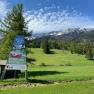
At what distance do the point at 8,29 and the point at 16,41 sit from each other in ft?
78.7

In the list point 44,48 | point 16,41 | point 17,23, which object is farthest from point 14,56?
point 44,48

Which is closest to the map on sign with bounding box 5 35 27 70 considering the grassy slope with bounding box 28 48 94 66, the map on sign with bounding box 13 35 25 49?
the map on sign with bounding box 13 35 25 49

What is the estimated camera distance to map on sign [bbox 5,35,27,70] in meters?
29.3

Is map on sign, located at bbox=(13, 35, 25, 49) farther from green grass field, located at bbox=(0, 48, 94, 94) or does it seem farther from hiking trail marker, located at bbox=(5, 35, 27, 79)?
green grass field, located at bbox=(0, 48, 94, 94)

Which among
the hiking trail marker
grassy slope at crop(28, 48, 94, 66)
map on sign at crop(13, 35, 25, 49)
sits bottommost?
grassy slope at crop(28, 48, 94, 66)

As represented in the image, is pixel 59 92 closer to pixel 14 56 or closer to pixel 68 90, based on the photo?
pixel 68 90

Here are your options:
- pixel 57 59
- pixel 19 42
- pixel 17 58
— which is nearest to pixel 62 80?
pixel 17 58

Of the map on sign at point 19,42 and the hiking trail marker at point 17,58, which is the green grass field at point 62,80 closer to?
the hiking trail marker at point 17,58

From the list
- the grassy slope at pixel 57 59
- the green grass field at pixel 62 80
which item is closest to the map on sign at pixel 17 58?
the green grass field at pixel 62 80

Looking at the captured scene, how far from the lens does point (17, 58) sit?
29594 millimetres

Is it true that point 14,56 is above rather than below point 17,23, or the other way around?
below

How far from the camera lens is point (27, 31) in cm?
5578

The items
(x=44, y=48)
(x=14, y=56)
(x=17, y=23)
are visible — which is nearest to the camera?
(x=14, y=56)

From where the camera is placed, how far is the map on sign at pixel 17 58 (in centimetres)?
2933
